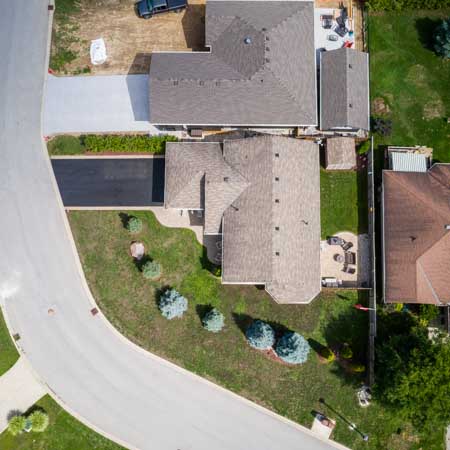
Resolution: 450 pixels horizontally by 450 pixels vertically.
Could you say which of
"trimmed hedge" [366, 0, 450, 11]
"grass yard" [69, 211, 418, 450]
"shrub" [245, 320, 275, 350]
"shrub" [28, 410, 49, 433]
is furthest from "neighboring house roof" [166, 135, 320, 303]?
"shrub" [28, 410, 49, 433]

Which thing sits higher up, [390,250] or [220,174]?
[220,174]

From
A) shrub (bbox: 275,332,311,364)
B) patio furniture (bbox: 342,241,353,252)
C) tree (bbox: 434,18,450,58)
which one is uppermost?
tree (bbox: 434,18,450,58)

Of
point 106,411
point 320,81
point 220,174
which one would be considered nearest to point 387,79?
point 320,81

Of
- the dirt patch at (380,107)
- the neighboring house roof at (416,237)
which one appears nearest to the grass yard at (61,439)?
the neighboring house roof at (416,237)

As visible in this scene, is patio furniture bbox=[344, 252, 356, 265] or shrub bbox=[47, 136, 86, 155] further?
shrub bbox=[47, 136, 86, 155]

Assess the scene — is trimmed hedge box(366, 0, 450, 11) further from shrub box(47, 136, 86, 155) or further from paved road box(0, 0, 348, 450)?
paved road box(0, 0, 348, 450)

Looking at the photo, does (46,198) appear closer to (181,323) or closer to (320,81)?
(181,323)

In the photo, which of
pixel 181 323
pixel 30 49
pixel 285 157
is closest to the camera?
pixel 285 157

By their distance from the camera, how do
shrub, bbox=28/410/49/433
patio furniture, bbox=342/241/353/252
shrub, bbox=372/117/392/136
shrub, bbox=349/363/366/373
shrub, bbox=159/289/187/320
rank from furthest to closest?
shrub, bbox=372/117/392/136 → patio furniture, bbox=342/241/353/252 → shrub, bbox=159/289/187/320 → shrub, bbox=349/363/366/373 → shrub, bbox=28/410/49/433
